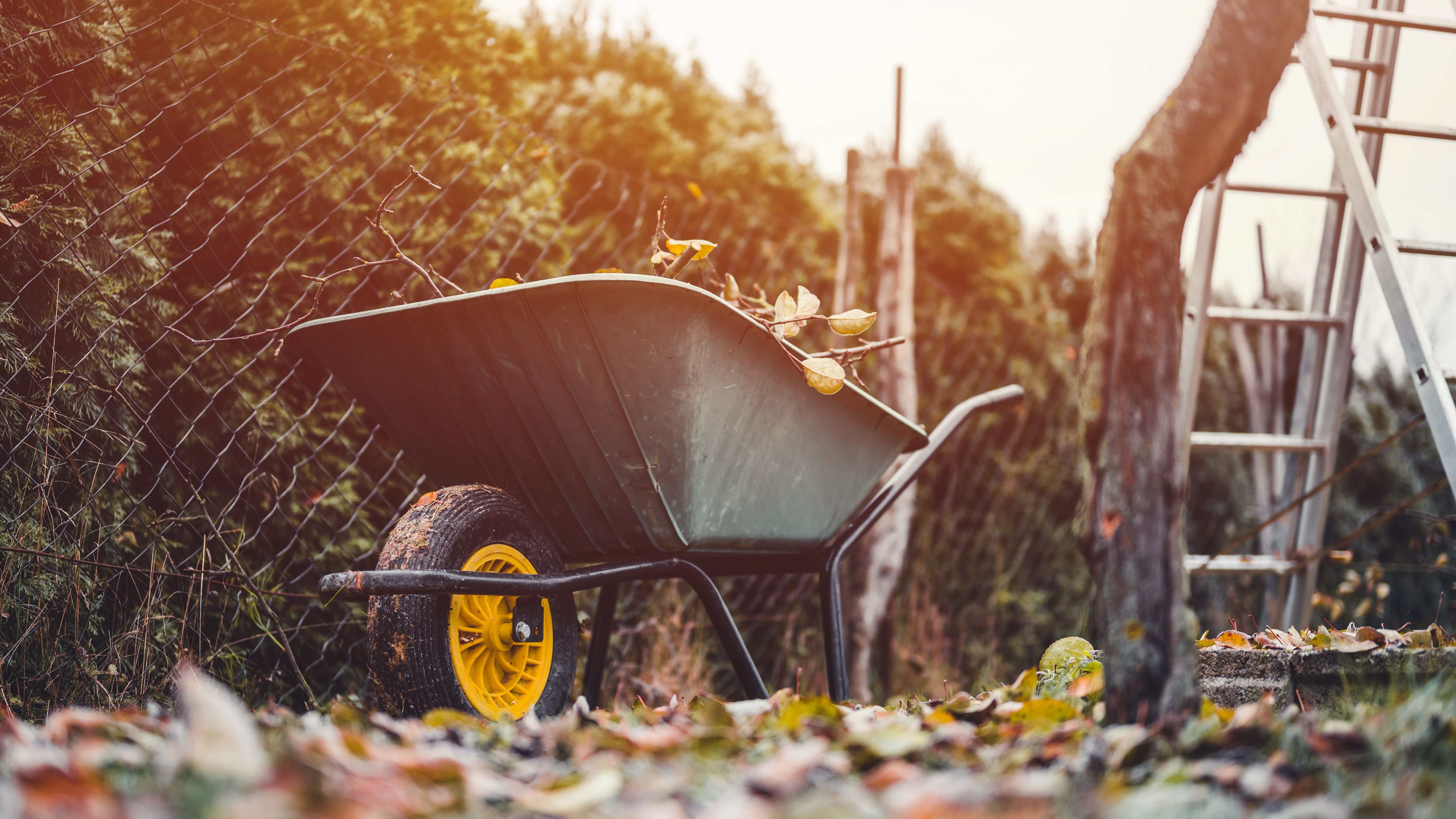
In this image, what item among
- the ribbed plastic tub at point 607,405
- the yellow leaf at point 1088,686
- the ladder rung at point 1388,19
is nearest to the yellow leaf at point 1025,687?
the yellow leaf at point 1088,686

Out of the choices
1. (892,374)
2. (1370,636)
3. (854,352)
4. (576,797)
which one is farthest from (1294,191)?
(576,797)

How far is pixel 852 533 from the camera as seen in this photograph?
1.74 m

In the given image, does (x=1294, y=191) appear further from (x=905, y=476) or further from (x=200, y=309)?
(x=200, y=309)

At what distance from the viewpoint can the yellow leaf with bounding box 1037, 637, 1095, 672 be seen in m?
1.49

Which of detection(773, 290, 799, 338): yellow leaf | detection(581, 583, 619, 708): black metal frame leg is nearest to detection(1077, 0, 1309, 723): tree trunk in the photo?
detection(773, 290, 799, 338): yellow leaf

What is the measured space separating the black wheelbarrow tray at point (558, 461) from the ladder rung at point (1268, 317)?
47.6 inches

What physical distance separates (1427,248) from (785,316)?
1579mm

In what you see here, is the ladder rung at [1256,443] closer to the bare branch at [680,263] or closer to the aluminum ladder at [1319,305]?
the aluminum ladder at [1319,305]

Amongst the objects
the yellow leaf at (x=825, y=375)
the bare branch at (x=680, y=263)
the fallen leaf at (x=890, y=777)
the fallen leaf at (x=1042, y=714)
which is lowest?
the fallen leaf at (x=1042, y=714)

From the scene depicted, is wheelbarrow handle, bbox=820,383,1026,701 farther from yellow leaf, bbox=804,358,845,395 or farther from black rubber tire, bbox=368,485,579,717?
black rubber tire, bbox=368,485,579,717

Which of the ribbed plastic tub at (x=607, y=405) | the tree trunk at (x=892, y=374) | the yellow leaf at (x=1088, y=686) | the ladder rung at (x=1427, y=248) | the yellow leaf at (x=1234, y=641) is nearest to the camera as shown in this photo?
the yellow leaf at (x=1088, y=686)

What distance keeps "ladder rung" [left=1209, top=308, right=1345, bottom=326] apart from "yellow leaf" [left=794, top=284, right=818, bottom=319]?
4.38 feet

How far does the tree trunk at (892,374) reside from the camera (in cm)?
283

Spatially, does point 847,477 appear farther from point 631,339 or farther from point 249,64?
point 249,64
